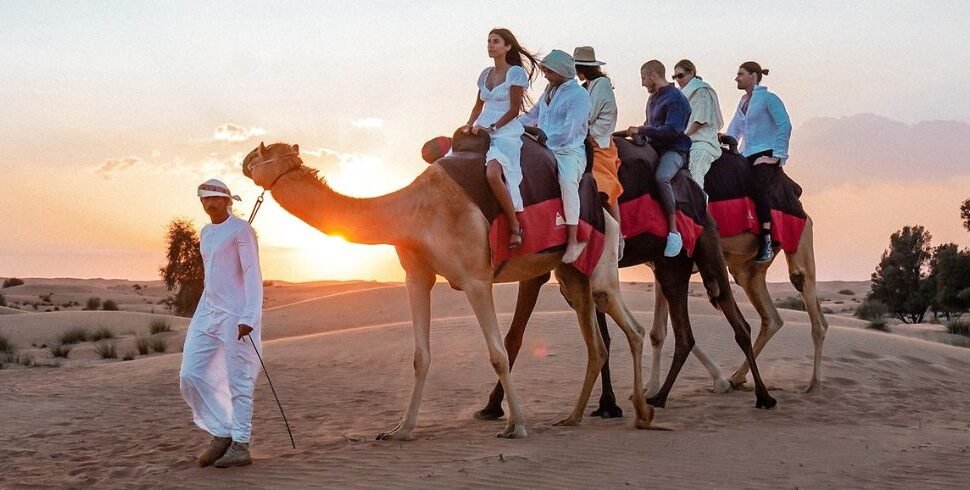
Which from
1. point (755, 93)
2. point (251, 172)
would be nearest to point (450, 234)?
Answer: point (251, 172)

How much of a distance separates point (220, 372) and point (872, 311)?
123 ft

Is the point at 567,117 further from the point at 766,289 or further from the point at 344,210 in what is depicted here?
the point at 766,289

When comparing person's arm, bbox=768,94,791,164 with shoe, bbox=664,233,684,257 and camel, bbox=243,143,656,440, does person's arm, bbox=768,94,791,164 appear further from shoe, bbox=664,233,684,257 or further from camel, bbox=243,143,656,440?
camel, bbox=243,143,656,440

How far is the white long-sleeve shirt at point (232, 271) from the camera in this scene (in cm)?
854

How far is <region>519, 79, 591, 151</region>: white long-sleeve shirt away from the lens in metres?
A: 10.0

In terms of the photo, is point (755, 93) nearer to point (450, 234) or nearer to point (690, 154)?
point (690, 154)

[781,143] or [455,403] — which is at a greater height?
[781,143]

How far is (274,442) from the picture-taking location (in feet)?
33.8

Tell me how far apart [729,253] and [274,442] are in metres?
6.17

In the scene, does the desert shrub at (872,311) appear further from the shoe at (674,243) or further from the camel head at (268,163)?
the camel head at (268,163)

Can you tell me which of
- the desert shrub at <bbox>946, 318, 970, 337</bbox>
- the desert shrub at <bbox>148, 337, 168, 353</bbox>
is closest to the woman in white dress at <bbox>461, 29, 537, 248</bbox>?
the desert shrub at <bbox>148, 337, 168, 353</bbox>

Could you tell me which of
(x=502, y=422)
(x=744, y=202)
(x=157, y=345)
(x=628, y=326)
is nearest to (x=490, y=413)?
(x=502, y=422)

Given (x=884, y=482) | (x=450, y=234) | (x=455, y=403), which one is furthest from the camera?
(x=455, y=403)

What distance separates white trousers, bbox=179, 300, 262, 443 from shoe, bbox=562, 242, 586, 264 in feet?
9.81
